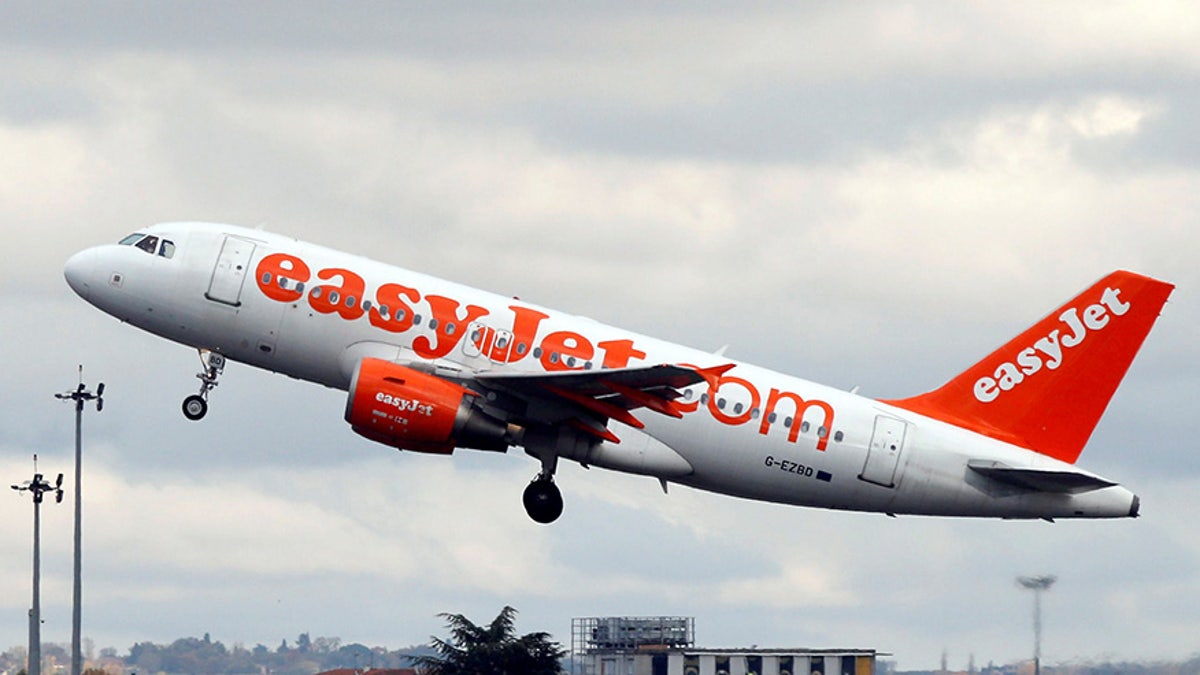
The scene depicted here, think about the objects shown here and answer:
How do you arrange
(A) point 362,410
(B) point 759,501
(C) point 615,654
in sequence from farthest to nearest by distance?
(C) point 615,654, (B) point 759,501, (A) point 362,410

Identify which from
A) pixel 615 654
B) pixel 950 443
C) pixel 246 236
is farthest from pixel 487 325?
pixel 615 654

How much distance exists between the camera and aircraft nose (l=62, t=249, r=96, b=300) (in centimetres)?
7188

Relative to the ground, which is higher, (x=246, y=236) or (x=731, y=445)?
(x=246, y=236)

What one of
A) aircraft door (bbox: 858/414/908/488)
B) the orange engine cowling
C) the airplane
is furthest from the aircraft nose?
aircraft door (bbox: 858/414/908/488)

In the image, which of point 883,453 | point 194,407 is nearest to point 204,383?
point 194,407

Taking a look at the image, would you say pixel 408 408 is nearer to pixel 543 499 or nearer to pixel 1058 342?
pixel 543 499

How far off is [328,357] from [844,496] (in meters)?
14.0

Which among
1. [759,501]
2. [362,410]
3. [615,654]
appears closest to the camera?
[362,410]

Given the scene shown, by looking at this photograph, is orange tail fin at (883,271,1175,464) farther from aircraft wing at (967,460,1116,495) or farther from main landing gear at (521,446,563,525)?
main landing gear at (521,446,563,525)

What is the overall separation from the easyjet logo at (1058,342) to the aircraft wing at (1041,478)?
2.80 metres

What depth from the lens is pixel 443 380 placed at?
69.1 meters

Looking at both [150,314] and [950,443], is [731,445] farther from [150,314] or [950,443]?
[150,314]

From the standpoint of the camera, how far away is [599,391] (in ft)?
226

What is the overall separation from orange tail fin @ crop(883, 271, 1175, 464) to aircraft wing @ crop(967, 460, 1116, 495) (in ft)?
4.67
